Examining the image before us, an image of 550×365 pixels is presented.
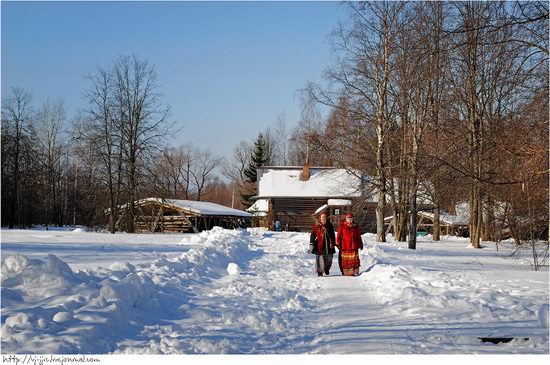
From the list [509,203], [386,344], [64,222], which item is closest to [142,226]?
[64,222]

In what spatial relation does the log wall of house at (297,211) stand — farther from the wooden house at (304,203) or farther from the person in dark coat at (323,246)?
the person in dark coat at (323,246)

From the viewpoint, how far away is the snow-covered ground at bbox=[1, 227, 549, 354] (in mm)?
6496

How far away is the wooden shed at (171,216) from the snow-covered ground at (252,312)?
32.4m

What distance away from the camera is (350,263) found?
14.5 m

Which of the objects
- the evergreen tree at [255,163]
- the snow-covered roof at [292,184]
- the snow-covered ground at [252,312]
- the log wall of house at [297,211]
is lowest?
the snow-covered ground at [252,312]

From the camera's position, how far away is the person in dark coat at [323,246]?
566 inches

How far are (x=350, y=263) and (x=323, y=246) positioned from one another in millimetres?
832

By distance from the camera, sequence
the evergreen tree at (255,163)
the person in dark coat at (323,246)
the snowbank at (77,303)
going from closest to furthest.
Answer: the snowbank at (77,303), the person in dark coat at (323,246), the evergreen tree at (255,163)

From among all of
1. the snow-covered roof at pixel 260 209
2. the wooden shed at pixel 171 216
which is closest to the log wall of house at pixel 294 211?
the wooden shed at pixel 171 216

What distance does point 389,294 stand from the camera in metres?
10.7

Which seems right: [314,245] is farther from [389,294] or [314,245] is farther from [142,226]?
[142,226]

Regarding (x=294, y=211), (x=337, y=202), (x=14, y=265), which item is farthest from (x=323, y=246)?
(x=294, y=211)

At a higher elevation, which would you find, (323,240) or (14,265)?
(323,240)

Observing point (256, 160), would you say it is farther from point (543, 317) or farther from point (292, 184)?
point (543, 317)
